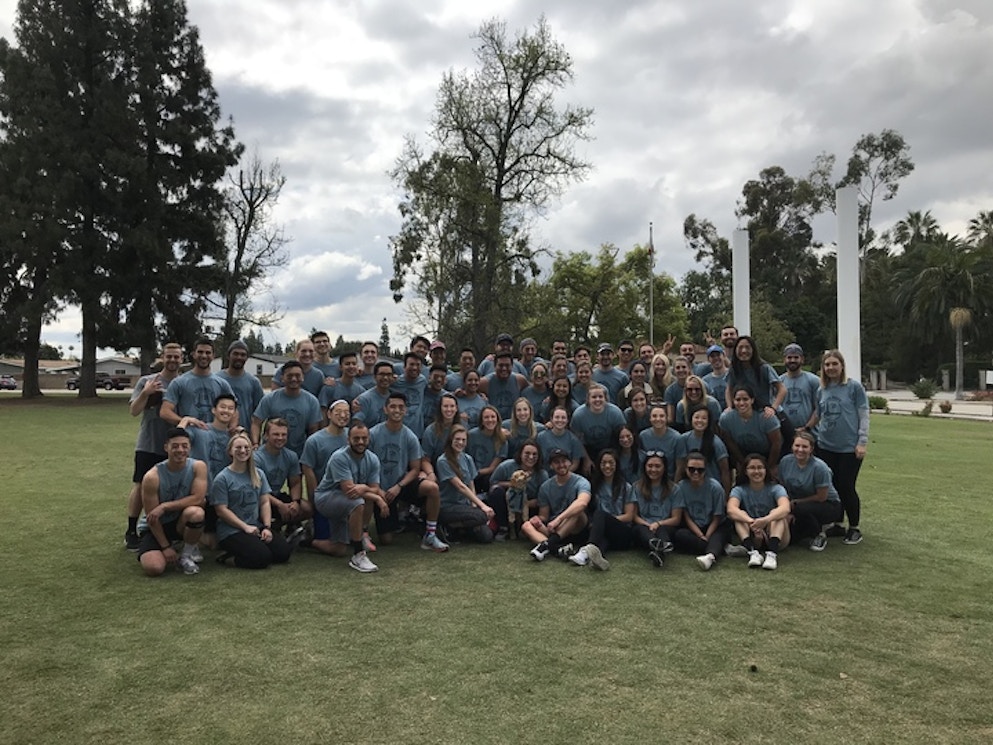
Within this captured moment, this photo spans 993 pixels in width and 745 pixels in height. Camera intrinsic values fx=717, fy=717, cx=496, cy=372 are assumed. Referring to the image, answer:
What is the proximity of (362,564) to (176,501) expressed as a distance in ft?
5.28

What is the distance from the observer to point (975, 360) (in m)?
51.2

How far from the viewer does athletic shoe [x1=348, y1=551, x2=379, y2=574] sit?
595cm

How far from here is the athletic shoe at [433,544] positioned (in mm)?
6656

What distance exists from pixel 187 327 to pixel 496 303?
1524cm

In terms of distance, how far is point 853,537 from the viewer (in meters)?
6.90

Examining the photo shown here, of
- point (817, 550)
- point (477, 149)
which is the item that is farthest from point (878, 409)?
point (817, 550)

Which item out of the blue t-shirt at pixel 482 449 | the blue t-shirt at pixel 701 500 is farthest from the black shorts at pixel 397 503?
the blue t-shirt at pixel 701 500

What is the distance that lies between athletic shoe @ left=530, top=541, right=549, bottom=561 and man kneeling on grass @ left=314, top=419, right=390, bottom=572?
137 centimetres

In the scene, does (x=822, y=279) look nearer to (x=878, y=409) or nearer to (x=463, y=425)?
(x=878, y=409)

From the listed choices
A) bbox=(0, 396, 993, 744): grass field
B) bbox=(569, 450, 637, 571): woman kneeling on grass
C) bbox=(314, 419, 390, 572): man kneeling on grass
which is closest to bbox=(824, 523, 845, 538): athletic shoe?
bbox=(0, 396, 993, 744): grass field

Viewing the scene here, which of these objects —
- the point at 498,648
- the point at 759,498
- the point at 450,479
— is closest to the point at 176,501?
the point at 450,479

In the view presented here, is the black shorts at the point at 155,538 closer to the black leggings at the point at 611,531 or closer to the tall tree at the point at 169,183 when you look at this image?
the black leggings at the point at 611,531

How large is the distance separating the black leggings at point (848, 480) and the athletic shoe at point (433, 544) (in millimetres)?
3882

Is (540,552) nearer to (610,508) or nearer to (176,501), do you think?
(610,508)
